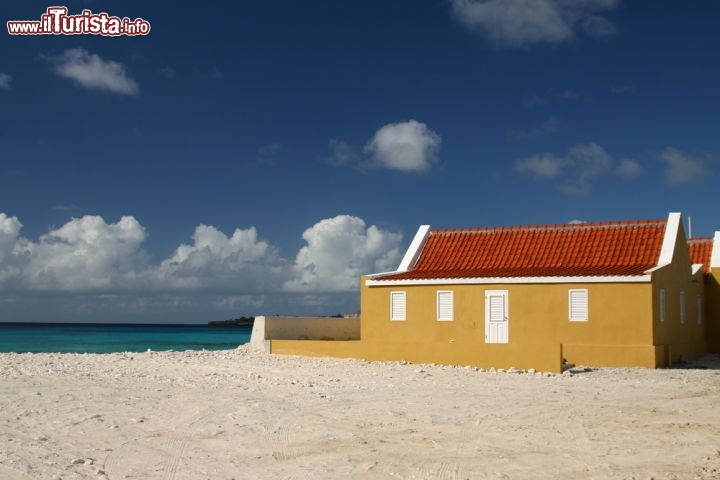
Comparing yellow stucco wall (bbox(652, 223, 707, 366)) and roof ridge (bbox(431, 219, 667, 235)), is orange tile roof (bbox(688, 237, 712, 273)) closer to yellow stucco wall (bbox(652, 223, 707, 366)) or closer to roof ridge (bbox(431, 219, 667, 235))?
yellow stucco wall (bbox(652, 223, 707, 366))

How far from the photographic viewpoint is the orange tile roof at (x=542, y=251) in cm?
2777

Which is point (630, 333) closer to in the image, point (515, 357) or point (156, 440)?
point (515, 357)

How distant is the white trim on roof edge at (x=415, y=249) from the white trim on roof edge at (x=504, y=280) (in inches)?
87.5

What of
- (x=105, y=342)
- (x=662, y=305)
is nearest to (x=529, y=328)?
(x=662, y=305)

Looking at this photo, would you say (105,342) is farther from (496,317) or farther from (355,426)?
(355,426)

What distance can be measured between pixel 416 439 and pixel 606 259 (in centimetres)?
1801

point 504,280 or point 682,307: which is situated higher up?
point 504,280

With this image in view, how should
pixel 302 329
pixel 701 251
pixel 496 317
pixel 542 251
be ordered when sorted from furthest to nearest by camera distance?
pixel 302 329
pixel 701 251
pixel 542 251
pixel 496 317

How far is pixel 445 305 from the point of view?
28156 mm

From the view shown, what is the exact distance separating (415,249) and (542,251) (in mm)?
5222

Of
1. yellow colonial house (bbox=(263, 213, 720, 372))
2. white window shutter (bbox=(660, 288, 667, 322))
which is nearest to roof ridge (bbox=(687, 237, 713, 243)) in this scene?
yellow colonial house (bbox=(263, 213, 720, 372))

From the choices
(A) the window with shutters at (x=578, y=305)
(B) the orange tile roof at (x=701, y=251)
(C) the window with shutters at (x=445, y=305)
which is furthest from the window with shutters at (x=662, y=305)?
(B) the orange tile roof at (x=701, y=251)

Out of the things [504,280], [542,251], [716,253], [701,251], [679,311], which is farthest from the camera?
[701,251]

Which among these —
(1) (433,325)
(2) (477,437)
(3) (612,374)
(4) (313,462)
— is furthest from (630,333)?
(4) (313,462)
